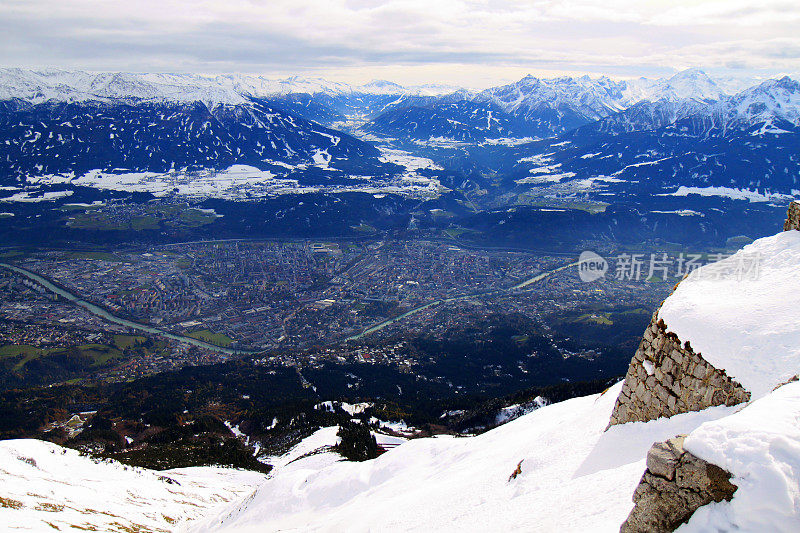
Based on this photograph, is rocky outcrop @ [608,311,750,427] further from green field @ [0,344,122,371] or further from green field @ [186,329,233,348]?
green field @ [0,344,122,371]

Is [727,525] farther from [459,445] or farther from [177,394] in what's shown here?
[177,394]

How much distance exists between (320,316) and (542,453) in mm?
109722

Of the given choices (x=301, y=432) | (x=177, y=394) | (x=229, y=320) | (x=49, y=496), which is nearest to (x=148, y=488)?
(x=49, y=496)

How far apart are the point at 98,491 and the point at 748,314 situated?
169 ft

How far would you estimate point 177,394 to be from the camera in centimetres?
8538

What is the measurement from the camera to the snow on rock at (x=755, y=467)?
7676 millimetres

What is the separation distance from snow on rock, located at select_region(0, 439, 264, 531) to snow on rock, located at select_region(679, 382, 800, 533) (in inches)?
1511

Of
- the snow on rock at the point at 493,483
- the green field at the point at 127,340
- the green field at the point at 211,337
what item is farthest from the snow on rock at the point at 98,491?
the green field at the point at 211,337

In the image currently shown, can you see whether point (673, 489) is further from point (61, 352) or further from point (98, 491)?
point (61, 352)

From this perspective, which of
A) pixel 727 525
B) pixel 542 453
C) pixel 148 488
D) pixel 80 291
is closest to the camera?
pixel 727 525

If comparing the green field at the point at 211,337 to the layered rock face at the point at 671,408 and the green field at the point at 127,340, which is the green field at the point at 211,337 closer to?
the green field at the point at 127,340

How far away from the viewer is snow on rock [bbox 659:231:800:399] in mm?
13750

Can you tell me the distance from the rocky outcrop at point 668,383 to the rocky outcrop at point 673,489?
6588mm

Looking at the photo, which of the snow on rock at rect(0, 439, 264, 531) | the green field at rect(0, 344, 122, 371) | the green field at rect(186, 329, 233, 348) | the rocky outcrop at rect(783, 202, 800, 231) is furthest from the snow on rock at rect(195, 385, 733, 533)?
the green field at rect(0, 344, 122, 371)
